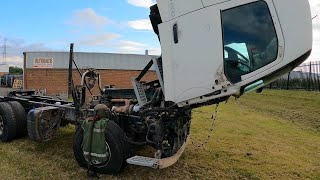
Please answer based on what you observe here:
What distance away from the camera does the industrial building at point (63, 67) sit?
3216 centimetres

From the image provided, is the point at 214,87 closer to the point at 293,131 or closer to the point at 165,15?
the point at 165,15

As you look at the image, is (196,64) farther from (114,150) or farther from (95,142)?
(95,142)

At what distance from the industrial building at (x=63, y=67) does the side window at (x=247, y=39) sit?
1034 inches

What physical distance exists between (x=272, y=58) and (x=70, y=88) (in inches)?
158

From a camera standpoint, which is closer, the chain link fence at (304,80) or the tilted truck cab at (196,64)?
the tilted truck cab at (196,64)

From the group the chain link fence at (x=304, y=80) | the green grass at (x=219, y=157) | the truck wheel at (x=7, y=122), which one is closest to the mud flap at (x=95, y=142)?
the green grass at (x=219, y=157)

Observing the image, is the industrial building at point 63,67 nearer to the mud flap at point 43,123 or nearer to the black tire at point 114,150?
the mud flap at point 43,123

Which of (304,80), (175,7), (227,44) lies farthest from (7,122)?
(304,80)

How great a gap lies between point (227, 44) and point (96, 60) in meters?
28.3

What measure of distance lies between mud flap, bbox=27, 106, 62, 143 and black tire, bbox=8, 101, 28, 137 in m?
1.11

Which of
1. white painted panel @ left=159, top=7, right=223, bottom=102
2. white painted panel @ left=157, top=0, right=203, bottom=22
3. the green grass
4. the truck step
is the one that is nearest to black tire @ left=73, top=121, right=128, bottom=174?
the green grass

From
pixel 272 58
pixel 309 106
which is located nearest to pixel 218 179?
pixel 272 58

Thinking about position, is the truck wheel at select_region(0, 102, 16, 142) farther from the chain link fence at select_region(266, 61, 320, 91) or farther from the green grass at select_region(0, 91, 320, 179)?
the chain link fence at select_region(266, 61, 320, 91)

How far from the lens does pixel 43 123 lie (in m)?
7.61
